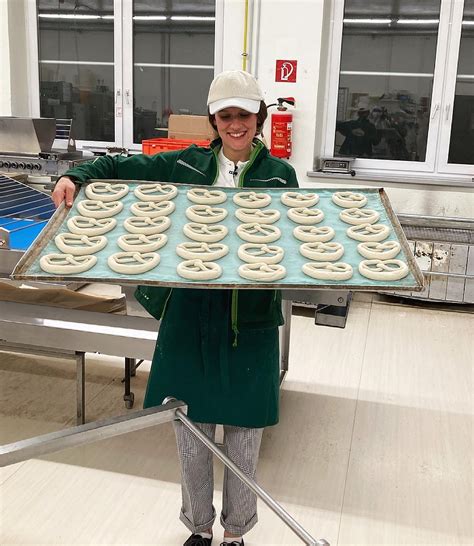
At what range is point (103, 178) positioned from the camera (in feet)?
5.86

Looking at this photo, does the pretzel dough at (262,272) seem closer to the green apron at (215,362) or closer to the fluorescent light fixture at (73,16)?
the green apron at (215,362)

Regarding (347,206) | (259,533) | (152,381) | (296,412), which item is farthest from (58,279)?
(296,412)

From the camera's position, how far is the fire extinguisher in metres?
4.19

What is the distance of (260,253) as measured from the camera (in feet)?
5.28

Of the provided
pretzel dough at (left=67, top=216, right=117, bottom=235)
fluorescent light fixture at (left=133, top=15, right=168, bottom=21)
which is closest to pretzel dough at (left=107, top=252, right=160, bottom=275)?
pretzel dough at (left=67, top=216, right=117, bottom=235)

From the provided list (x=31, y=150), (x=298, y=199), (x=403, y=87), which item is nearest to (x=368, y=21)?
(x=403, y=87)

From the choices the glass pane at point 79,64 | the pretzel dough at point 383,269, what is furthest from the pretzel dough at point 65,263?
the glass pane at point 79,64

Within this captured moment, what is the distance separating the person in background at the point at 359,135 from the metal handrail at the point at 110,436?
11.6ft

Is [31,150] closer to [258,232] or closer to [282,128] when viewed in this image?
[282,128]

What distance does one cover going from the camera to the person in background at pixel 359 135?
15.0 ft

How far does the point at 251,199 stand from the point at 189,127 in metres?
2.71

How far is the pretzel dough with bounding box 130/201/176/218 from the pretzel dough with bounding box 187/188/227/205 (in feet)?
0.24

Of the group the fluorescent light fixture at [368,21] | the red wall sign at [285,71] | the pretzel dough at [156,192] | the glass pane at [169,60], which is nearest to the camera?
the pretzel dough at [156,192]

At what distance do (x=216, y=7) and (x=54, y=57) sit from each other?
1.55 meters
